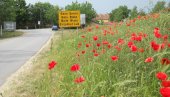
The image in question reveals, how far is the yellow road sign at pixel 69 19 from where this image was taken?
2391 cm

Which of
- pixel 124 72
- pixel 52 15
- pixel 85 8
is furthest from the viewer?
pixel 52 15

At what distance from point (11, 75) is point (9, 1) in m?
48.0

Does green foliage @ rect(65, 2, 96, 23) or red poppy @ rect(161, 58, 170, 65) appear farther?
green foliage @ rect(65, 2, 96, 23)

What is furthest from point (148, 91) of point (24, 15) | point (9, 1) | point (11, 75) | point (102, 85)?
point (24, 15)

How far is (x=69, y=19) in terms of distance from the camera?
24.2m

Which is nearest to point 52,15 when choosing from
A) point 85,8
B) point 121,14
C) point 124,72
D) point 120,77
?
point 85,8

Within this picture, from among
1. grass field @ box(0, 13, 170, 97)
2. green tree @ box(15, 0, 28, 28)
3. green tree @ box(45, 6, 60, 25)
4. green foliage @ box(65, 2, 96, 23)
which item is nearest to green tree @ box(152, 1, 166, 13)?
grass field @ box(0, 13, 170, 97)

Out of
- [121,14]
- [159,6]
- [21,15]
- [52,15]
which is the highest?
[159,6]

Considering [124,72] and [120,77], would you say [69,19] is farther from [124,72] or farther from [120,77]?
[120,77]

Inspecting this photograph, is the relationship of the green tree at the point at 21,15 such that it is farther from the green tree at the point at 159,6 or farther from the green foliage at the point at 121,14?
the green tree at the point at 159,6

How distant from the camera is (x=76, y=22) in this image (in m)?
24.2

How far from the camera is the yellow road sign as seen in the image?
78.4 feet

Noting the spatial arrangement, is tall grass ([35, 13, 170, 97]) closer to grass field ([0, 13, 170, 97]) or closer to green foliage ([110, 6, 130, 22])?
grass field ([0, 13, 170, 97])

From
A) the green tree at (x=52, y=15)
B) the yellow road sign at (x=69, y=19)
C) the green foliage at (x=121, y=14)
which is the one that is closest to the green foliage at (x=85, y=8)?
the green tree at (x=52, y=15)
